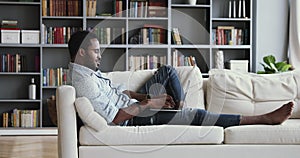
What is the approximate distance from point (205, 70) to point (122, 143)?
11.9 ft

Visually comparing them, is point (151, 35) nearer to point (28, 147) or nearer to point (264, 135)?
point (28, 147)

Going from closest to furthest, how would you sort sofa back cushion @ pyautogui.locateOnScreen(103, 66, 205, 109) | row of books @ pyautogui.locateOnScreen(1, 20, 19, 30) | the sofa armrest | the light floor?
the sofa armrest
sofa back cushion @ pyautogui.locateOnScreen(103, 66, 205, 109)
the light floor
row of books @ pyautogui.locateOnScreen(1, 20, 19, 30)

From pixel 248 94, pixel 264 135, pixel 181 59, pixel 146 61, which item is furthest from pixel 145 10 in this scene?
pixel 264 135

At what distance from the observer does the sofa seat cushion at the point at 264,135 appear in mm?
3699

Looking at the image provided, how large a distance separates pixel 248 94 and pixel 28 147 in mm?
2368

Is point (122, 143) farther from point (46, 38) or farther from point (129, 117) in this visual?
point (46, 38)

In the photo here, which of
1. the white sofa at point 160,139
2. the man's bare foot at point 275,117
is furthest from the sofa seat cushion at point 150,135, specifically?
the man's bare foot at point 275,117

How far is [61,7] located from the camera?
267 inches

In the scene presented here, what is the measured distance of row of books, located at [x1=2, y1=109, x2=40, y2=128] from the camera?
676cm

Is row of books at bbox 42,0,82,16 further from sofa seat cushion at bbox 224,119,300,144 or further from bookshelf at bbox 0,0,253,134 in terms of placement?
sofa seat cushion at bbox 224,119,300,144

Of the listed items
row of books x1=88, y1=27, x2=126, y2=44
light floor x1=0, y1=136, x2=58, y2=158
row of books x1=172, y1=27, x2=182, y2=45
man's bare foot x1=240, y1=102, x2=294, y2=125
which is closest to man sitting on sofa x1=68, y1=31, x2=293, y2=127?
man's bare foot x1=240, y1=102, x2=294, y2=125

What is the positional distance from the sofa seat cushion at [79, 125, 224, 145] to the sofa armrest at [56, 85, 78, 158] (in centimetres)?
8

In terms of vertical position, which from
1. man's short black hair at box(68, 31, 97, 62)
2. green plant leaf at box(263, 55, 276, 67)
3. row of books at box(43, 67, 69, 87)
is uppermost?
man's short black hair at box(68, 31, 97, 62)

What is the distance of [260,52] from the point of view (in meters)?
6.97
